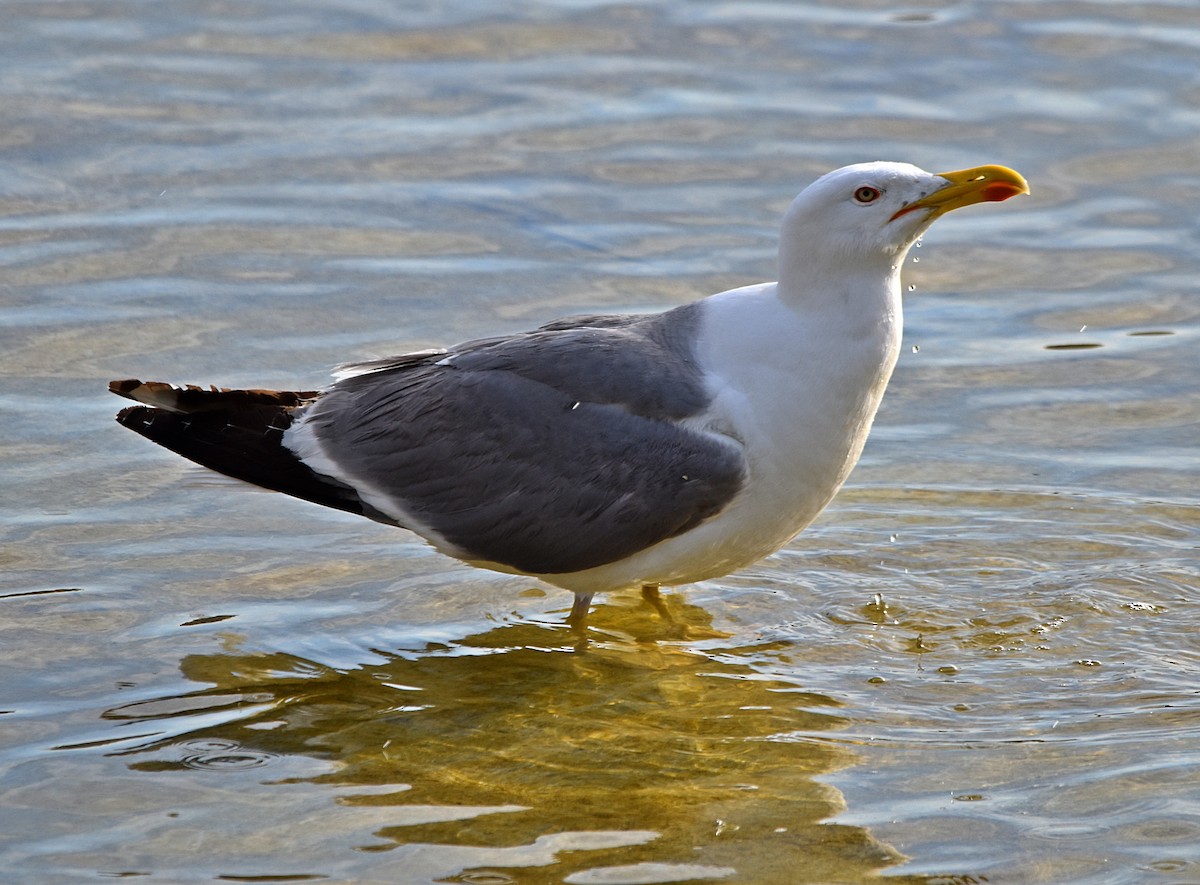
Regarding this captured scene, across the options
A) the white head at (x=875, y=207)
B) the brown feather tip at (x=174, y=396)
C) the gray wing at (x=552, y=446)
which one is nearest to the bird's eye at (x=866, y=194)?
the white head at (x=875, y=207)

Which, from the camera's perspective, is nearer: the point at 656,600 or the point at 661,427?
the point at 661,427

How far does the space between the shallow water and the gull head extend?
4.35ft

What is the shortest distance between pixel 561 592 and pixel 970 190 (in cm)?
213

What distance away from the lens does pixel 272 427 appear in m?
6.48

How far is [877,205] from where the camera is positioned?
589cm

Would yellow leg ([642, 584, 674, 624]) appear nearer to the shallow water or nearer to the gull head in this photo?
the shallow water

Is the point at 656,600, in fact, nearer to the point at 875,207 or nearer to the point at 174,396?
the point at 875,207

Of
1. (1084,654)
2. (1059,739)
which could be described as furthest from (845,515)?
(1059,739)

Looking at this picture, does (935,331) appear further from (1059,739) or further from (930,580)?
(1059,739)

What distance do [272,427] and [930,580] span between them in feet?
7.92

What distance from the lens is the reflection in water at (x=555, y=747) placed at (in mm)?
4949

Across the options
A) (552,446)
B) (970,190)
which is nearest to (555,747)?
(552,446)

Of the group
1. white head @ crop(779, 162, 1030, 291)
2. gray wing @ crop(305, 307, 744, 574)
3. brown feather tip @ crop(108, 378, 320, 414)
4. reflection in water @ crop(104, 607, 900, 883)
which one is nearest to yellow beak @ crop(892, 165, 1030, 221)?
white head @ crop(779, 162, 1030, 291)

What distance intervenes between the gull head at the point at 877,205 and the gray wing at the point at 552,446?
54cm
